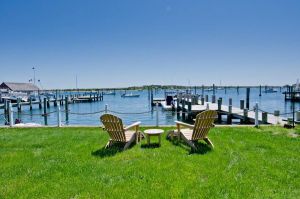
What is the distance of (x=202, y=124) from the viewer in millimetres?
9055

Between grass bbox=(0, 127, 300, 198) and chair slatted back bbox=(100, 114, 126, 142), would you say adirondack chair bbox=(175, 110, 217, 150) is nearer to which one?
grass bbox=(0, 127, 300, 198)

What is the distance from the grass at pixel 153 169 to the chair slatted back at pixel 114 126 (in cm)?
40

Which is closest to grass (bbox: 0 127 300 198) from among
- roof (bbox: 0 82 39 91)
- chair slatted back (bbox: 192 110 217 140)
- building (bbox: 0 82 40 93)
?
chair slatted back (bbox: 192 110 217 140)

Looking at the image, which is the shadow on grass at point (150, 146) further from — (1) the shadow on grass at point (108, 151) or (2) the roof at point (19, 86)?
(2) the roof at point (19, 86)

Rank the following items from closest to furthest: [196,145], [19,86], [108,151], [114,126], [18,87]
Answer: [108,151] < [114,126] < [196,145] < [18,87] < [19,86]

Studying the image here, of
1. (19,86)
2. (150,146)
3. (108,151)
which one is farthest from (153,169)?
(19,86)

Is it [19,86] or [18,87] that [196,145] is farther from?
[19,86]

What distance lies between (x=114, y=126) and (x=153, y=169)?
2.73 m

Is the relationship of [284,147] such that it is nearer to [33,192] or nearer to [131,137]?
[131,137]

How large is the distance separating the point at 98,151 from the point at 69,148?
110 centimetres

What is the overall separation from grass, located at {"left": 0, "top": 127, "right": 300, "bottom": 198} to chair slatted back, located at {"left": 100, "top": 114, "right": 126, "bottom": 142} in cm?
40

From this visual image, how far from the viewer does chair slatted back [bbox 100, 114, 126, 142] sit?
29.3ft

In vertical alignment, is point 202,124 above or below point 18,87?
below

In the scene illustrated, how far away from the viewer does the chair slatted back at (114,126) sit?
894 centimetres
